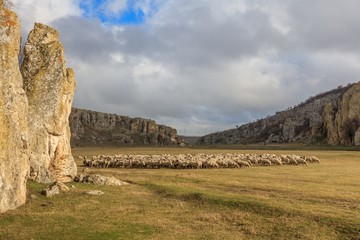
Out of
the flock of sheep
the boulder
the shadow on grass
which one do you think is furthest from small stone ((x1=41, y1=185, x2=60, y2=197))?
the flock of sheep

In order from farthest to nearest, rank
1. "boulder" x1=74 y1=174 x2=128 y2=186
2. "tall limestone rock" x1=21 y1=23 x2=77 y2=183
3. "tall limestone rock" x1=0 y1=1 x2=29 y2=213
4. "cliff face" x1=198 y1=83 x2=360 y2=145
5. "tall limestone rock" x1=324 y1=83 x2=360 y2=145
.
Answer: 1. "cliff face" x1=198 y1=83 x2=360 y2=145
2. "tall limestone rock" x1=324 y1=83 x2=360 y2=145
3. "boulder" x1=74 y1=174 x2=128 y2=186
4. "tall limestone rock" x1=21 y1=23 x2=77 y2=183
5. "tall limestone rock" x1=0 y1=1 x2=29 y2=213

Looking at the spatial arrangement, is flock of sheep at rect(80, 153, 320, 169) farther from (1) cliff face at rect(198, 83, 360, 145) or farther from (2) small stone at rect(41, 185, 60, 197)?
(1) cliff face at rect(198, 83, 360, 145)

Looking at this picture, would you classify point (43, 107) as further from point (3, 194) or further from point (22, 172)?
point (3, 194)

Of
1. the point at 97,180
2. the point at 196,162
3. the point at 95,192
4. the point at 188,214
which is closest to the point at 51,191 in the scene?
the point at 95,192

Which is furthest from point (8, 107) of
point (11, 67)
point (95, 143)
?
point (95, 143)

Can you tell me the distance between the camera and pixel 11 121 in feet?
56.5

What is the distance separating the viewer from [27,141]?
18625 mm

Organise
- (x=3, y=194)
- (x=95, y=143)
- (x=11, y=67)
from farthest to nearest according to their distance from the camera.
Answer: (x=95, y=143) < (x=11, y=67) < (x=3, y=194)

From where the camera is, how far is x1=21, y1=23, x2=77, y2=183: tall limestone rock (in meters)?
23.5

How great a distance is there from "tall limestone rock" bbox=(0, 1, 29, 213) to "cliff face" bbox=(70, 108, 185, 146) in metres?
148

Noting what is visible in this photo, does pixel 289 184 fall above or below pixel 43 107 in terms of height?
below

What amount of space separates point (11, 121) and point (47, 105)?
6.94 m

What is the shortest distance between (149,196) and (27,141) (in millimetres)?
7415

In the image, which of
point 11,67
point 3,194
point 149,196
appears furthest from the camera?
point 149,196
